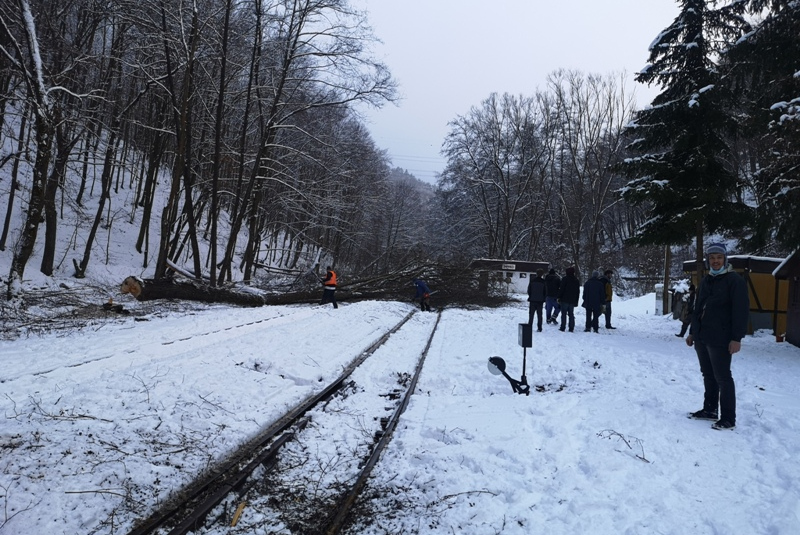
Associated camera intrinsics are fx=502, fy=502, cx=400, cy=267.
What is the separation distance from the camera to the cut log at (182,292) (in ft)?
54.0

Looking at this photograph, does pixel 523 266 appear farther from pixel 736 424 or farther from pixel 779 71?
pixel 736 424

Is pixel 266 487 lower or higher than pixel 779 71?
lower

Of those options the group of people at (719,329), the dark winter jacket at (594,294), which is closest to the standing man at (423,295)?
the dark winter jacket at (594,294)

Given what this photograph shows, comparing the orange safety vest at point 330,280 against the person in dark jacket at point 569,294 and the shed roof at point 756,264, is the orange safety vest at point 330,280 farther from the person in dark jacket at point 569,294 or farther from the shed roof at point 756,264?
the shed roof at point 756,264

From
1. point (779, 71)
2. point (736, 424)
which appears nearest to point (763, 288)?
point (779, 71)

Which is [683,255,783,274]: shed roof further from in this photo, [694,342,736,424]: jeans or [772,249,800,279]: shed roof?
[694,342,736,424]: jeans

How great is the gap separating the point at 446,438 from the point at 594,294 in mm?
10409

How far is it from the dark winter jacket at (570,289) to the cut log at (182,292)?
36.5 ft

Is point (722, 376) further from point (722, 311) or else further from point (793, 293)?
point (793, 293)

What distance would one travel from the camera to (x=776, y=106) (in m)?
10.9

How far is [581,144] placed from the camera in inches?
1401

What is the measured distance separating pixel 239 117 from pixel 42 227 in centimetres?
1137

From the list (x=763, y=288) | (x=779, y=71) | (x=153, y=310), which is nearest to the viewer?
(x=779, y=71)

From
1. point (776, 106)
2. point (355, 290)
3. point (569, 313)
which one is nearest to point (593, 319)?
point (569, 313)
